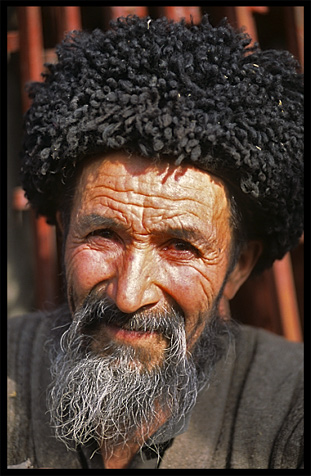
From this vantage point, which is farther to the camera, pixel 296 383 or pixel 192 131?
pixel 296 383

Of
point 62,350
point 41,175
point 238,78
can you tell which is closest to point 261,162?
point 238,78

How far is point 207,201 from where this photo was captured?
177 centimetres

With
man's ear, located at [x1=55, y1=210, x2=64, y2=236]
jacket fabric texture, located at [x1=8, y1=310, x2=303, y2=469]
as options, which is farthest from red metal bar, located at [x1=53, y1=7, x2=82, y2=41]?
jacket fabric texture, located at [x1=8, y1=310, x2=303, y2=469]

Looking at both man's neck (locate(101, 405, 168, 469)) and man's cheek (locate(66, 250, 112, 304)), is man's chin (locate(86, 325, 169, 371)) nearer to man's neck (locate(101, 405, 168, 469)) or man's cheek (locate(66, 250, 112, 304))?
man's cheek (locate(66, 250, 112, 304))

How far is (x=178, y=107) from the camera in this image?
5.41 feet

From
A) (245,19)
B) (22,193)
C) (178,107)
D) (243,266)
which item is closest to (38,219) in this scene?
(22,193)

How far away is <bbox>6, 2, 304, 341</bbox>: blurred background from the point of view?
2492mm

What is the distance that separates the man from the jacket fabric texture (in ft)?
0.04

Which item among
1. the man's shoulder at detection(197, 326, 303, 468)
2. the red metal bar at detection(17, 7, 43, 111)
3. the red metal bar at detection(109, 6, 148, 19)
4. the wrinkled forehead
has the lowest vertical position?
the man's shoulder at detection(197, 326, 303, 468)

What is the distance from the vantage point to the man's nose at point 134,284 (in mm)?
1656

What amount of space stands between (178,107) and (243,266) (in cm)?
86

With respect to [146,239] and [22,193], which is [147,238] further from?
[22,193]
